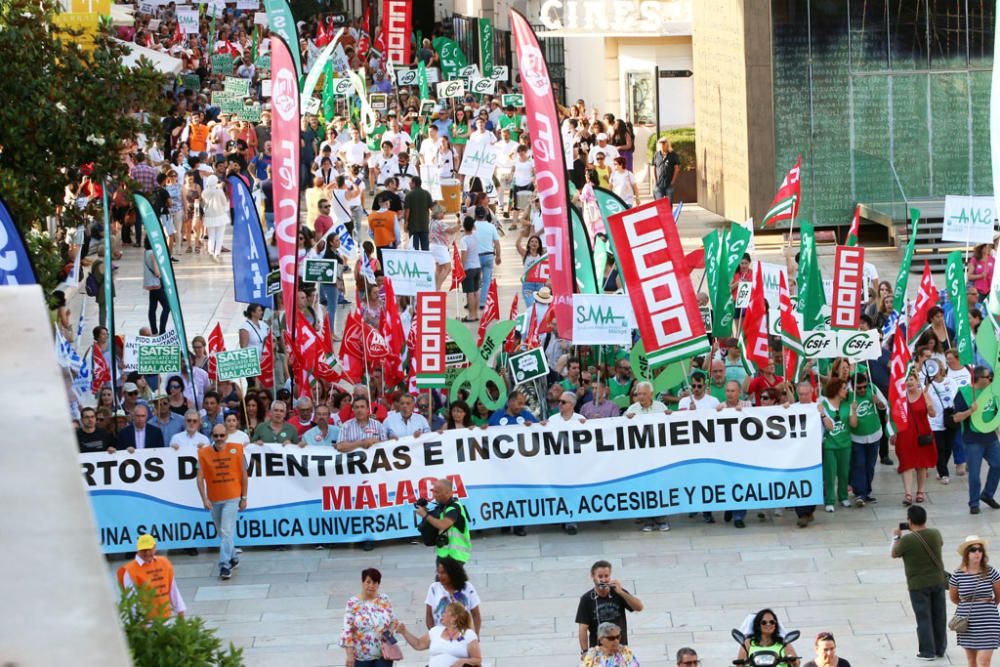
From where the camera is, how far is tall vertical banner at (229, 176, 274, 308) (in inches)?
691

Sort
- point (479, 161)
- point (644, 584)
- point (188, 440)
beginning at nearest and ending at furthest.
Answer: point (644, 584) < point (188, 440) < point (479, 161)

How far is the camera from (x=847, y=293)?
16344 millimetres

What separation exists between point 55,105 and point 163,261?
2.25m

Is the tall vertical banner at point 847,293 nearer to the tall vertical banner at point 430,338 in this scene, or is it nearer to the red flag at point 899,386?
the red flag at point 899,386

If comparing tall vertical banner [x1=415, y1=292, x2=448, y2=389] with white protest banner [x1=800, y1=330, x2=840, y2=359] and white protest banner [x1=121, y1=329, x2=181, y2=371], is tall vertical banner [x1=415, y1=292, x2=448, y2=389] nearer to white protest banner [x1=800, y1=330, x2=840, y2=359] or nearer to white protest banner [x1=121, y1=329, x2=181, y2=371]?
white protest banner [x1=121, y1=329, x2=181, y2=371]

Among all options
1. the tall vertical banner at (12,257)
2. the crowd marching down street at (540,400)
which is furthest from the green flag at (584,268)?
the tall vertical banner at (12,257)

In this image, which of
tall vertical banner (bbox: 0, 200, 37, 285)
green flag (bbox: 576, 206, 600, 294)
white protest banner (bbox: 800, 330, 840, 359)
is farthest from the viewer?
green flag (bbox: 576, 206, 600, 294)

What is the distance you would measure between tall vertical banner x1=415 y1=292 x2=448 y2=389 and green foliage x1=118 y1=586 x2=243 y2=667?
27.2ft

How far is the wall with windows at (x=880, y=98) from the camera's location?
93.1ft

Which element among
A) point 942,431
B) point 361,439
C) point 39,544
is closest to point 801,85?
point 942,431

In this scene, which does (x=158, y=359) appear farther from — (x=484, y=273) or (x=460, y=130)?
(x=460, y=130)

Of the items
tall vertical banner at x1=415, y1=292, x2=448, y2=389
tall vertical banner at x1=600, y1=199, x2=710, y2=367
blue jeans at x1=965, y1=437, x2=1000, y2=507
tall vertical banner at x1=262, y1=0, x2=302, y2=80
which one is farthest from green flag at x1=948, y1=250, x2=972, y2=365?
tall vertical banner at x1=262, y1=0, x2=302, y2=80

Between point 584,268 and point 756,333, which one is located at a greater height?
point 584,268

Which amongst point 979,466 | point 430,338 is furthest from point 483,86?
point 979,466
